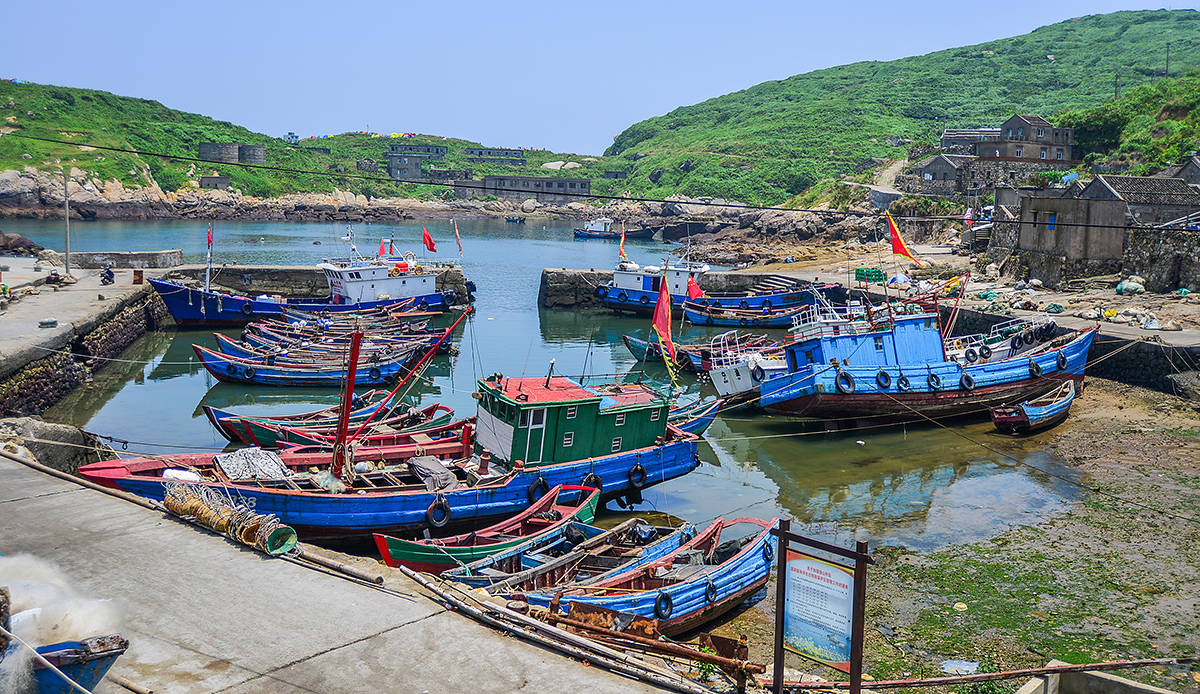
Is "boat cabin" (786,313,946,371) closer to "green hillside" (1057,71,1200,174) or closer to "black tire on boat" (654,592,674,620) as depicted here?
"black tire on boat" (654,592,674,620)

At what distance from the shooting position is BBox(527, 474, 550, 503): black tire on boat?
58.1 feet

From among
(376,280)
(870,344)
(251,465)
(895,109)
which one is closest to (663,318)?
(870,344)

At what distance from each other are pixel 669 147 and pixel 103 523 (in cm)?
17577

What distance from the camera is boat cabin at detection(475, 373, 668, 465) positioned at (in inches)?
701

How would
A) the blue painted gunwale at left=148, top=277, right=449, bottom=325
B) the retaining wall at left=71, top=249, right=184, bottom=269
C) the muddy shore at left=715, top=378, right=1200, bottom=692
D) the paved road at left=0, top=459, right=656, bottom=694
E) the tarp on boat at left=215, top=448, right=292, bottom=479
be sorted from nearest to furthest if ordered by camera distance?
the paved road at left=0, top=459, right=656, bottom=694 → the muddy shore at left=715, top=378, right=1200, bottom=692 → the tarp on boat at left=215, top=448, right=292, bottom=479 → the blue painted gunwale at left=148, top=277, right=449, bottom=325 → the retaining wall at left=71, top=249, right=184, bottom=269

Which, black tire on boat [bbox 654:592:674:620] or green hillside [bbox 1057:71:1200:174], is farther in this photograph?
green hillside [bbox 1057:71:1200:174]

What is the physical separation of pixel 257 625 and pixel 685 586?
592cm

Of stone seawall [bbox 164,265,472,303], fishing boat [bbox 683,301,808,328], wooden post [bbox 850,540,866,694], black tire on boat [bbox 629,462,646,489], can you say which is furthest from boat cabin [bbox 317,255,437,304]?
wooden post [bbox 850,540,866,694]

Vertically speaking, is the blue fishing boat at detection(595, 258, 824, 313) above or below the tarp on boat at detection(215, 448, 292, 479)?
above

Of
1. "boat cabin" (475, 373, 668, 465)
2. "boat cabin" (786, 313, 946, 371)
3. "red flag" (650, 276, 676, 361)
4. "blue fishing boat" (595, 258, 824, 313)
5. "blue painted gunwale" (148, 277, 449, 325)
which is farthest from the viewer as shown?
"blue fishing boat" (595, 258, 824, 313)

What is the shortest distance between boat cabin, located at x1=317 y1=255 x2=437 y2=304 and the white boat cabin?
32.1 ft

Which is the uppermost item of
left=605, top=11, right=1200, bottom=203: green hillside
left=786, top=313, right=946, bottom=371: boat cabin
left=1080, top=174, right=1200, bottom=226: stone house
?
left=605, top=11, right=1200, bottom=203: green hillside

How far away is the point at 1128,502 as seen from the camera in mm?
19453

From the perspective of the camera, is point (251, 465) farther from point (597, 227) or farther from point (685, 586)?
point (597, 227)
